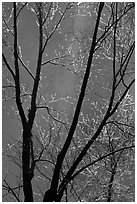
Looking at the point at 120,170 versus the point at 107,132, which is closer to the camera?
the point at 120,170

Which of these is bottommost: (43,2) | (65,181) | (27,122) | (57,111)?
(65,181)

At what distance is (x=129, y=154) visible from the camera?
8680 mm

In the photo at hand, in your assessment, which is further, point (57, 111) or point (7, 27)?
point (57, 111)

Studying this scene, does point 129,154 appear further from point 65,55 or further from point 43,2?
point 43,2

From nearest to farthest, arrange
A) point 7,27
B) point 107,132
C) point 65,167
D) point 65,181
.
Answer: point 65,181, point 7,27, point 65,167, point 107,132

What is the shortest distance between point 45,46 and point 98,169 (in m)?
4.37

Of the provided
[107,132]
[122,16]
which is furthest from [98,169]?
[122,16]

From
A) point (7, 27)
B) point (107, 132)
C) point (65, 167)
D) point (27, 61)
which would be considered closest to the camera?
point (7, 27)

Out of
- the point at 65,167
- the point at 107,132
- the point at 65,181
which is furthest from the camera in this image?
the point at 107,132

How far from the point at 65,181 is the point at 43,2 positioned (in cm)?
317

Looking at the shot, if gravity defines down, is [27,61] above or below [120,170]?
above

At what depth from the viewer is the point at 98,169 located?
28.6 ft

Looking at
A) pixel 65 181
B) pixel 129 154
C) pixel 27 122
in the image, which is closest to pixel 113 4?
pixel 27 122

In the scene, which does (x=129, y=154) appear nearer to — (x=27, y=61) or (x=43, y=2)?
(x=27, y=61)
